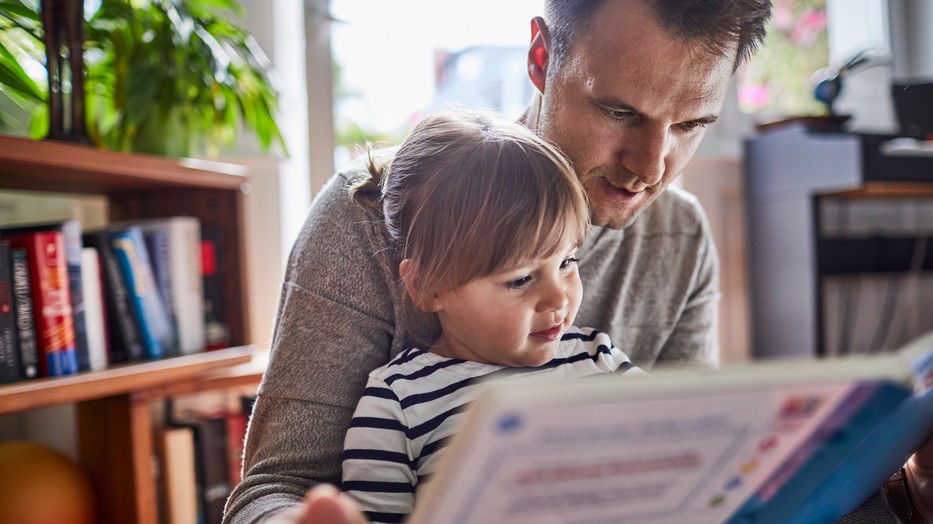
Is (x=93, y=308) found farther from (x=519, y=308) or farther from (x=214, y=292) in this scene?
(x=519, y=308)

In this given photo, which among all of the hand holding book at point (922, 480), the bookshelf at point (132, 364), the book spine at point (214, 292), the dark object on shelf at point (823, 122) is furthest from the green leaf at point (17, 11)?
the dark object on shelf at point (823, 122)

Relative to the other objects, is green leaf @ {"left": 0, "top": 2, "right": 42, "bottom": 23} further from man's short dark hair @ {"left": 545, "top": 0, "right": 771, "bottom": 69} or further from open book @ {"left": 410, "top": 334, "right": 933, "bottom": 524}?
open book @ {"left": 410, "top": 334, "right": 933, "bottom": 524}

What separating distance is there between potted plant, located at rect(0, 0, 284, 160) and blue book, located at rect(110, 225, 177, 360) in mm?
218

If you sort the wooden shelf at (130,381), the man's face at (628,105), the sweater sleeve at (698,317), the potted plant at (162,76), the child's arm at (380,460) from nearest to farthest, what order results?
the child's arm at (380,460), the man's face at (628,105), the sweater sleeve at (698,317), the wooden shelf at (130,381), the potted plant at (162,76)

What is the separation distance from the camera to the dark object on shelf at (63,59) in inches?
53.1

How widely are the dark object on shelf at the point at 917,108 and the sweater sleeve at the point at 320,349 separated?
2.08 meters

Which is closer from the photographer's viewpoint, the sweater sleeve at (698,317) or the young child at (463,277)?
the young child at (463,277)

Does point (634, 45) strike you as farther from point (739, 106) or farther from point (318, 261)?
point (739, 106)

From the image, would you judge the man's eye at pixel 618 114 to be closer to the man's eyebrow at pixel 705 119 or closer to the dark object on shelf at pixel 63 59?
the man's eyebrow at pixel 705 119

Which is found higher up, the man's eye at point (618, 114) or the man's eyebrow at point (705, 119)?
the man's eye at point (618, 114)

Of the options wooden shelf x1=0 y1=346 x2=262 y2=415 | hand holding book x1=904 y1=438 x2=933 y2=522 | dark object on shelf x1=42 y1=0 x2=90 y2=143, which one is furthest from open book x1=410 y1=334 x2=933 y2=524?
dark object on shelf x1=42 y1=0 x2=90 y2=143

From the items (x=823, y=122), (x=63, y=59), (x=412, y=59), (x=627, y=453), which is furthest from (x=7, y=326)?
(x=823, y=122)

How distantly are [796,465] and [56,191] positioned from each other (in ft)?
5.35

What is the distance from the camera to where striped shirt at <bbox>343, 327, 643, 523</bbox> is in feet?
2.24
